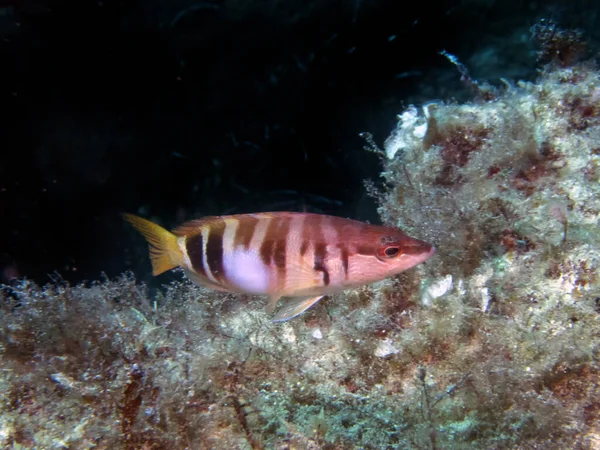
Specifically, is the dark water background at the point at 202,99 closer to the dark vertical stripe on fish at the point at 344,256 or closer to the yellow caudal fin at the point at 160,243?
the dark vertical stripe on fish at the point at 344,256

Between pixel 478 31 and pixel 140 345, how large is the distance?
8.68 metres

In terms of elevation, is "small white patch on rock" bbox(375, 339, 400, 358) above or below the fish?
below

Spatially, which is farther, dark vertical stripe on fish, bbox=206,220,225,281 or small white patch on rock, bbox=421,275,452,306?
small white patch on rock, bbox=421,275,452,306

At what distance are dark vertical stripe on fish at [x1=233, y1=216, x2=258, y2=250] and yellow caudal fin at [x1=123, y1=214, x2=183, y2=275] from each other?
47cm

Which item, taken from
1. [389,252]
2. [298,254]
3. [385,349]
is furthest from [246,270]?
[385,349]

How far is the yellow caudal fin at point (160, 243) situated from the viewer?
2.68m

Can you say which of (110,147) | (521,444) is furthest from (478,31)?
(110,147)

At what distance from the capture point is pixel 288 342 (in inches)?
120

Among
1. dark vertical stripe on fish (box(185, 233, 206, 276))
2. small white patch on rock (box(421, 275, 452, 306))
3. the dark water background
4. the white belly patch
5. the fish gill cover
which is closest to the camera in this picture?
the fish gill cover

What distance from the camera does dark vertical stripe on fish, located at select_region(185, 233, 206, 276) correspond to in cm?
259

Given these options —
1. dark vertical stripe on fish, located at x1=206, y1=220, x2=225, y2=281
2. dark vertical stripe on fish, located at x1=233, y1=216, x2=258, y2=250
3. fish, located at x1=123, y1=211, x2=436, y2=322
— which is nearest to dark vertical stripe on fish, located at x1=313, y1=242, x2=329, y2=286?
fish, located at x1=123, y1=211, x2=436, y2=322

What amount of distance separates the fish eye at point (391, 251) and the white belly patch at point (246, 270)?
797 millimetres

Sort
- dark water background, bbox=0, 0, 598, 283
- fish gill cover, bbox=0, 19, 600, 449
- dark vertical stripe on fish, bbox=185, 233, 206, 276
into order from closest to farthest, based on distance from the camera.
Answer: fish gill cover, bbox=0, 19, 600, 449
dark vertical stripe on fish, bbox=185, 233, 206, 276
dark water background, bbox=0, 0, 598, 283

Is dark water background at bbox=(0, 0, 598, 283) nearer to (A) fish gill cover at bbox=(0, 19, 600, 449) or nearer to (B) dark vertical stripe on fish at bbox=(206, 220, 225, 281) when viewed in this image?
(A) fish gill cover at bbox=(0, 19, 600, 449)
